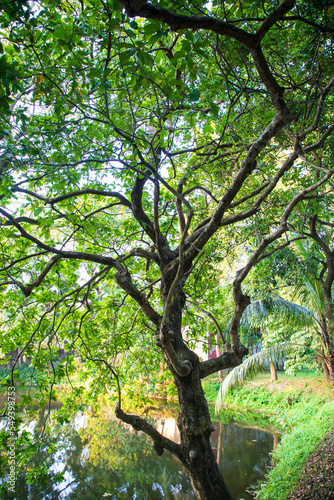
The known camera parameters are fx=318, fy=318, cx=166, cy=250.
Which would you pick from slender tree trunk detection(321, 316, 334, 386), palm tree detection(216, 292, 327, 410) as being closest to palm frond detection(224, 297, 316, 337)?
palm tree detection(216, 292, 327, 410)

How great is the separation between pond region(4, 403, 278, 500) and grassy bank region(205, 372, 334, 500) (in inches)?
29.5

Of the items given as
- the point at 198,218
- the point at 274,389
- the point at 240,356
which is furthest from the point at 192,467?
the point at 274,389

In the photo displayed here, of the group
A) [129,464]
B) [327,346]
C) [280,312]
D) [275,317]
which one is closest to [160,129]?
[280,312]

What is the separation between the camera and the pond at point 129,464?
23.2 ft

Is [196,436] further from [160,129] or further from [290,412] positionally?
[290,412]

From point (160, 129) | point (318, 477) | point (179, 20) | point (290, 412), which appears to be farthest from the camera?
point (290, 412)

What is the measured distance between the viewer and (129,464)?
28.3 feet

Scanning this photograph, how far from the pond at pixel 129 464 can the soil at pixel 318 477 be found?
1.76 meters

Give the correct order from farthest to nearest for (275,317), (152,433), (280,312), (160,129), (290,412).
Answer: (290,412) → (275,317) → (280,312) → (152,433) → (160,129)

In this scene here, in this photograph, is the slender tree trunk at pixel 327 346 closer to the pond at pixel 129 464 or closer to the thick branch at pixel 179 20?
the pond at pixel 129 464

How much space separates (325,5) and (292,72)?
112cm

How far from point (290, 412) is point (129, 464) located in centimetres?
516

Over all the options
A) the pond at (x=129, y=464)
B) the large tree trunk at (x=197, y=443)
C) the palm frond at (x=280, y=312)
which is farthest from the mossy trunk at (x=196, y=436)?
the palm frond at (x=280, y=312)

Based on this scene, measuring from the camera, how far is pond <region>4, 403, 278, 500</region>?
7.07 meters
